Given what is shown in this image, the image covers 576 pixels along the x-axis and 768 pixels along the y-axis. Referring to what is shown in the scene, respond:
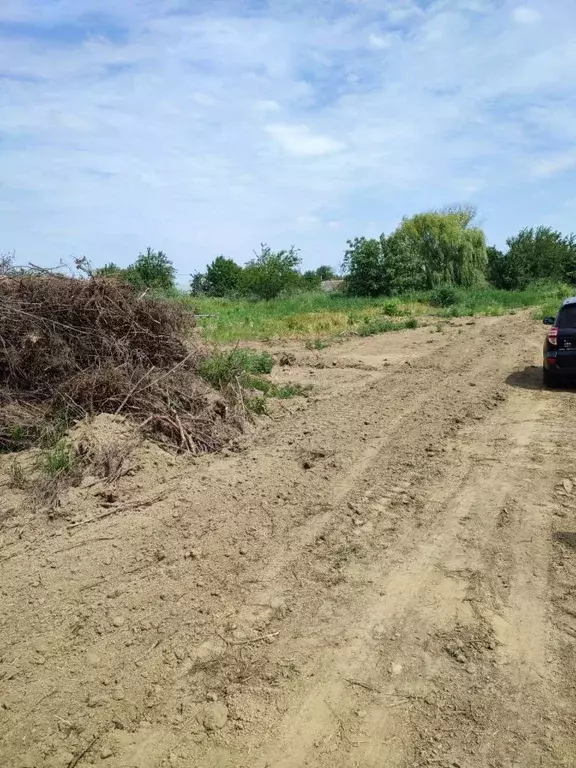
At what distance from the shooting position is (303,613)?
4137 mm

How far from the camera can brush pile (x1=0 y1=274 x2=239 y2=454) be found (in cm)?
711

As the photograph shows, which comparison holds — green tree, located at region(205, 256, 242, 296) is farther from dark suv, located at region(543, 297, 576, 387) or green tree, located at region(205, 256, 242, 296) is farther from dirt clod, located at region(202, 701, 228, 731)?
dirt clod, located at region(202, 701, 228, 731)

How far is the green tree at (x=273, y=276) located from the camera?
40.9 metres

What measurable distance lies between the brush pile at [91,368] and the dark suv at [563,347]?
550 centimetres

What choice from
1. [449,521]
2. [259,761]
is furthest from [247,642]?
[449,521]

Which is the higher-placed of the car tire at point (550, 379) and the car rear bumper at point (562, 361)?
the car rear bumper at point (562, 361)

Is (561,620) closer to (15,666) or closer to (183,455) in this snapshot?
(15,666)

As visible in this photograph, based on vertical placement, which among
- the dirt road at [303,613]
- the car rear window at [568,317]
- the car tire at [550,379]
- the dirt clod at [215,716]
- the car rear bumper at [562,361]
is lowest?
the dirt clod at [215,716]

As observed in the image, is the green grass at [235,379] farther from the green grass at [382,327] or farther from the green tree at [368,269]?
the green tree at [368,269]

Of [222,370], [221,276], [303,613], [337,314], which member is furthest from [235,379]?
[221,276]

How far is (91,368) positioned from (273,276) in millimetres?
33983

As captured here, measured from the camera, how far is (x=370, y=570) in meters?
4.66

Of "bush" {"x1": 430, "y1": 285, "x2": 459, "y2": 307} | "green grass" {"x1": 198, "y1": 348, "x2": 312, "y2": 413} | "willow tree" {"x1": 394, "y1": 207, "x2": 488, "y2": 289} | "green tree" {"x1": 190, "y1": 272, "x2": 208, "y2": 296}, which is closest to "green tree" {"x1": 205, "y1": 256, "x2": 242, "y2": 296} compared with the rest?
"green tree" {"x1": 190, "y1": 272, "x2": 208, "y2": 296}

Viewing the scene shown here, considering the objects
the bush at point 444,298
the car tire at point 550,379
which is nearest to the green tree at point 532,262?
the bush at point 444,298
